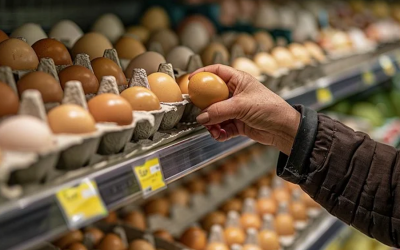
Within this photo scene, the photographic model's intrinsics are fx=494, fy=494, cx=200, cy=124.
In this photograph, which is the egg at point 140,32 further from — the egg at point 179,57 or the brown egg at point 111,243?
the brown egg at point 111,243

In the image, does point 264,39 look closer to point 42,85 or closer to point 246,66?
point 246,66

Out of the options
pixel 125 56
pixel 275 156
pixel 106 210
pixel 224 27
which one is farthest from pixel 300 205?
pixel 106 210

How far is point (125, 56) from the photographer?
1.50 metres

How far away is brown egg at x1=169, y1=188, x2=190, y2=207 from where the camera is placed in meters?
2.01

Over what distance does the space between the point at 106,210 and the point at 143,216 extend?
1.07 metres

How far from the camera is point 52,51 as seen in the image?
45.7 inches

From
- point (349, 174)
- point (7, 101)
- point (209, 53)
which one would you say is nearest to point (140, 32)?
point (209, 53)

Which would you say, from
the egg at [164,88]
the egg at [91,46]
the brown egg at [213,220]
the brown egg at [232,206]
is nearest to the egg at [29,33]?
the egg at [91,46]

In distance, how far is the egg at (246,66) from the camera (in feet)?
5.60

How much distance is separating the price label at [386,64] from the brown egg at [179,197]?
1.51 meters

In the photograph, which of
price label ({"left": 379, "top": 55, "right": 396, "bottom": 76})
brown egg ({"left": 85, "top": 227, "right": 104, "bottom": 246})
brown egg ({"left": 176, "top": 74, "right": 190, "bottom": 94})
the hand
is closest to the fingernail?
the hand

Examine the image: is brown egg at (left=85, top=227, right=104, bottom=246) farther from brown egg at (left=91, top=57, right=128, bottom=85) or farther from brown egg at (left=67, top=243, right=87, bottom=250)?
brown egg at (left=91, top=57, right=128, bottom=85)

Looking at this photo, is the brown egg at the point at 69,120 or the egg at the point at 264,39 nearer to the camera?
the brown egg at the point at 69,120

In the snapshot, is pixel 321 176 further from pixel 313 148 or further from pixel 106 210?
pixel 106 210
